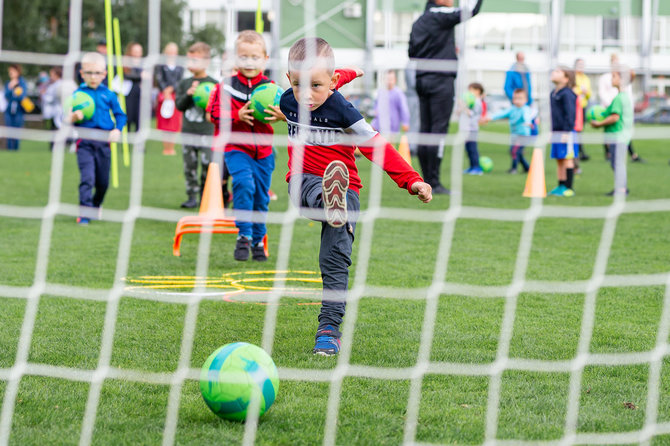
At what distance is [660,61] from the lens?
3094cm

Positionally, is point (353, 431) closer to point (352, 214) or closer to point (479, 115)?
point (352, 214)

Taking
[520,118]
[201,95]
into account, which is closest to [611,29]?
[520,118]

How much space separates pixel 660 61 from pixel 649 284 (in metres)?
27.9

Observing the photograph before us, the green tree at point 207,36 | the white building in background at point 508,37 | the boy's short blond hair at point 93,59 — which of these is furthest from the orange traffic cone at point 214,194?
the green tree at point 207,36

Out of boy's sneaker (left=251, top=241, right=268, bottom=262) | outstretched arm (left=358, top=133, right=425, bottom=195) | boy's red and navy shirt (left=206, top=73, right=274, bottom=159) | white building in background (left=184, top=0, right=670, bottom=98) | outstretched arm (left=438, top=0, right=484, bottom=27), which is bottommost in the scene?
boy's sneaker (left=251, top=241, right=268, bottom=262)

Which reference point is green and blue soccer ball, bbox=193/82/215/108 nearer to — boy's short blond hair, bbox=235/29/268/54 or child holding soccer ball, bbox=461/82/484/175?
boy's short blond hair, bbox=235/29/268/54

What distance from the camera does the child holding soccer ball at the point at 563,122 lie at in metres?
10.4

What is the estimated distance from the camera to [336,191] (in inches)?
146

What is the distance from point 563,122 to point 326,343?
24.3 ft

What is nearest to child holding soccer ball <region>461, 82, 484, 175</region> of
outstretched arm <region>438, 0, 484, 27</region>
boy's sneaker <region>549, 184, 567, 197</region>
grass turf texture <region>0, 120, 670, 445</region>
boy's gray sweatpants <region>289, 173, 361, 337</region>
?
boy's sneaker <region>549, 184, 567, 197</region>

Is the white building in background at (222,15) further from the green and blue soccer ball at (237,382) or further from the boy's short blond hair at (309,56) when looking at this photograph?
the green and blue soccer ball at (237,382)

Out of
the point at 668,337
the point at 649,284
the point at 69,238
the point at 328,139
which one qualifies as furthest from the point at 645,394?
the point at 69,238

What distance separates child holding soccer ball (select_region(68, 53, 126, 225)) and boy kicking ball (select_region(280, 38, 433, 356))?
164 inches

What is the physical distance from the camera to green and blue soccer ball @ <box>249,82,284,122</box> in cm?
561
